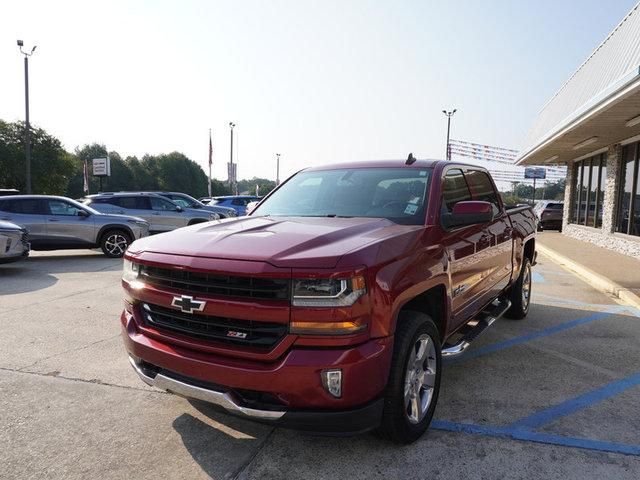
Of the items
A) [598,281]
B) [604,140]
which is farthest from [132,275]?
[604,140]

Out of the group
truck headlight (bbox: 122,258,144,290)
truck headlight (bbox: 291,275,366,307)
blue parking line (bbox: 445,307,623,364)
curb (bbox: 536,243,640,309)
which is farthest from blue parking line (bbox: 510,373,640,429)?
curb (bbox: 536,243,640,309)

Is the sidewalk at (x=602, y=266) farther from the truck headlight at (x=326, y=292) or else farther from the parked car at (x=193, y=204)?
the parked car at (x=193, y=204)

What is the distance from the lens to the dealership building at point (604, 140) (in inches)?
347

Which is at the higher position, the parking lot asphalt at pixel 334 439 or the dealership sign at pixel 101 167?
the dealership sign at pixel 101 167

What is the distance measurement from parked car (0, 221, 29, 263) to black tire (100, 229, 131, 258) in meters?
2.47

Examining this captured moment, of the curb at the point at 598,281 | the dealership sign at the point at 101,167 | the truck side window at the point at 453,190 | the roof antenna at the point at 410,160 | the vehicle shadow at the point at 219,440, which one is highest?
the dealership sign at the point at 101,167

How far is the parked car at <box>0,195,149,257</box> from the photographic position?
11578 millimetres

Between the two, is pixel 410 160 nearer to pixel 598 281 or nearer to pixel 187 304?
pixel 187 304

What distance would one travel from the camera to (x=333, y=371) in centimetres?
249

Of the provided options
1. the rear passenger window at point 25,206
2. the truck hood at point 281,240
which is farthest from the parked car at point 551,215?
the truck hood at point 281,240

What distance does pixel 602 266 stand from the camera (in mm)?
10383

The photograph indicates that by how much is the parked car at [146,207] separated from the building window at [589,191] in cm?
1333

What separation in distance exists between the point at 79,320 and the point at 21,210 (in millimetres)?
7217

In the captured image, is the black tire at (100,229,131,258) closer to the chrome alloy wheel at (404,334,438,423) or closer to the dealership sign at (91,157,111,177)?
the chrome alloy wheel at (404,334,438,423)
